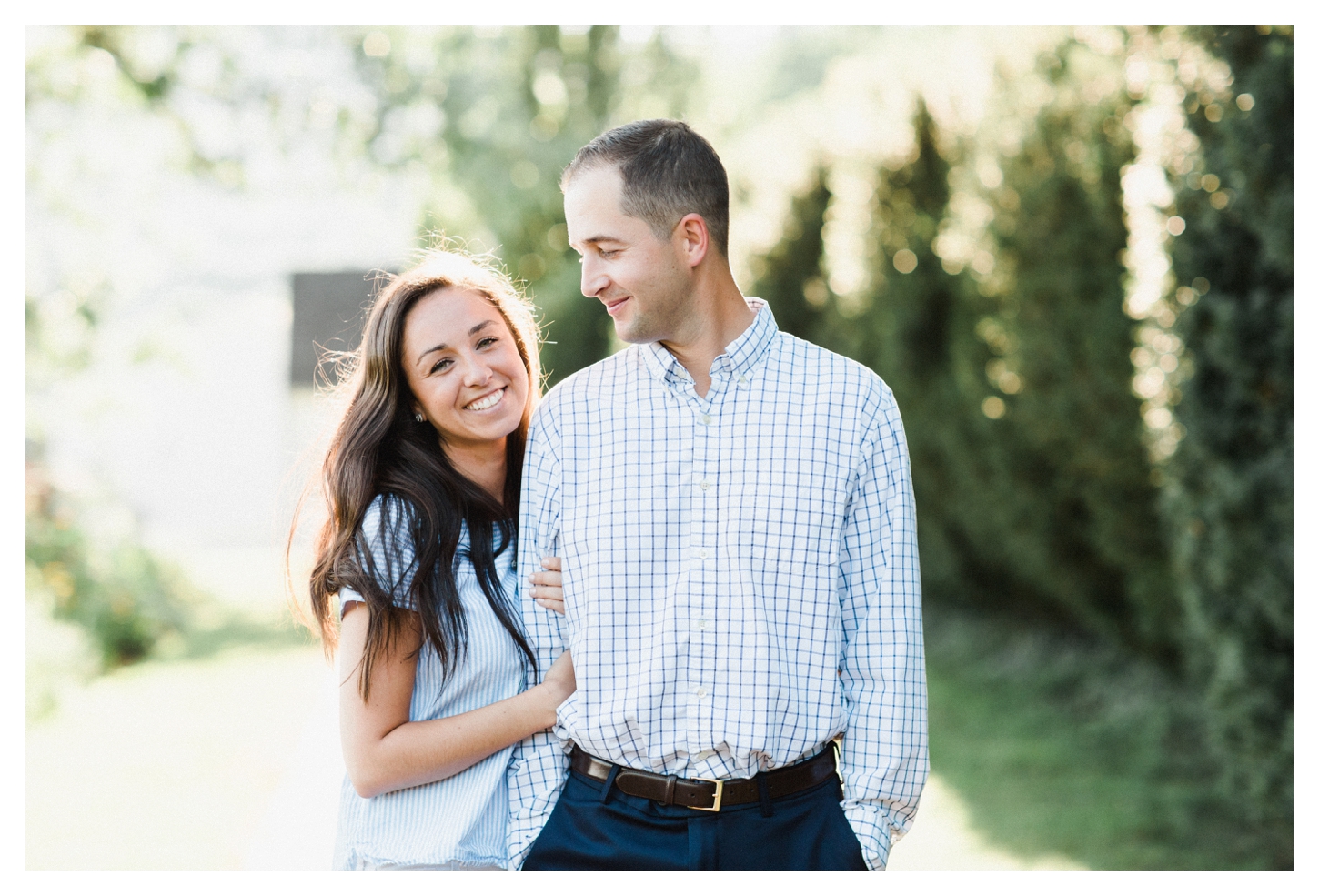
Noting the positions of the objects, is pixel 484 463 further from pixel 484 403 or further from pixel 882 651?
pixel 882 651

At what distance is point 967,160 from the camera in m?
8.27

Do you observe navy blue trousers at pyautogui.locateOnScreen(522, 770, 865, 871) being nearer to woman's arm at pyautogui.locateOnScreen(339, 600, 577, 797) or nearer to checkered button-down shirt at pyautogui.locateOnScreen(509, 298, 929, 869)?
checkered button-down shirt at pyautogui.locateOnScreen(509, 298, 929, 869)

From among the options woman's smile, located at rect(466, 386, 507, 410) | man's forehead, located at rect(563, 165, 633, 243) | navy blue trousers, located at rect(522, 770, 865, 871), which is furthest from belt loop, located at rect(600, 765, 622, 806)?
man's forehead, located at rect(563, 165, 633, 243)

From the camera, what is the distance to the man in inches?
94.5

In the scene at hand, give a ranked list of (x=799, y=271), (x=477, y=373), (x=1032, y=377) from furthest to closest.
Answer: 1. (x=799, y=271)
2. (x=1032, y=377)
3. (x=477, y=373)

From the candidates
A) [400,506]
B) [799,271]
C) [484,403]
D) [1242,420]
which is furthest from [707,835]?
[799,271]

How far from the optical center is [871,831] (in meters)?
2.40

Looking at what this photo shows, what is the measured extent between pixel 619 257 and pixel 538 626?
91 centimetres

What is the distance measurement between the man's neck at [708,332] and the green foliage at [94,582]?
8986 mm

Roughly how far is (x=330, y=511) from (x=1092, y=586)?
6246 mm

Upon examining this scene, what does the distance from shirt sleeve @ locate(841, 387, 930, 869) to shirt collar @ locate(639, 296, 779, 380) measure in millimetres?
315

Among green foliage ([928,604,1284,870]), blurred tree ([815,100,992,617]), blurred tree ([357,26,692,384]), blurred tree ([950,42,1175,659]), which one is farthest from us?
blurred tree ([357,26,692,384])
